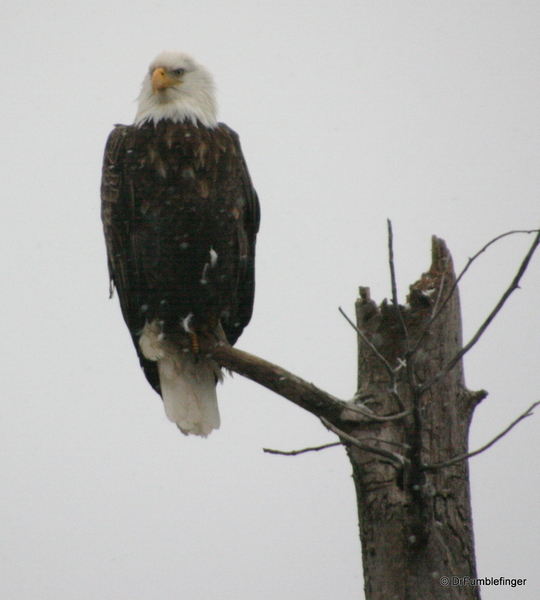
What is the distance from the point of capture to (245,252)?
4.22m

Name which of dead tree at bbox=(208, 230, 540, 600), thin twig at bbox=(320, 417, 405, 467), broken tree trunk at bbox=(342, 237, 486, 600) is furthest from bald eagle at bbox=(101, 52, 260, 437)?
thin twig at bbox=(320, 417, 405, 467)

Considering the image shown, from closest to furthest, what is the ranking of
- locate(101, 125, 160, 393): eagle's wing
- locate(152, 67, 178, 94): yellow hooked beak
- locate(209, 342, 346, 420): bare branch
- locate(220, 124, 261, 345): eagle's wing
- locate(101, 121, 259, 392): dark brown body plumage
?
locate(209, 342, 346, 420): bare branch, locate(101, 121, 259, 392): dark brown body plumage, locate(101, 125, 160, 393): eagle's wing, locate(220, 124, 261, 345): eagle's wing, locate(152, 67, 178, 94): yellow hooked beak

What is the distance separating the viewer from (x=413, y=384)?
2053mm

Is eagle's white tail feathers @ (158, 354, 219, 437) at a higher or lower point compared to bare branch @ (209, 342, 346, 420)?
higher

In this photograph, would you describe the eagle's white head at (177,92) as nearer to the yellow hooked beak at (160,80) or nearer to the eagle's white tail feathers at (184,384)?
the yellow hooked beak at (160,80)

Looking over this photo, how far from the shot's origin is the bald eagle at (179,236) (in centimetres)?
396

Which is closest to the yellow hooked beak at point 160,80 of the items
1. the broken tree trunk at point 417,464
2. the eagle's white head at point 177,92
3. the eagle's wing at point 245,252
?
the eagle's white head at point 177,92

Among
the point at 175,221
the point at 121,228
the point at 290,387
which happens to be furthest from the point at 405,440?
the point at 121,228

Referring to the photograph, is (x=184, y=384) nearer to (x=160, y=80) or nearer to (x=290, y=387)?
(x=290, y=387)

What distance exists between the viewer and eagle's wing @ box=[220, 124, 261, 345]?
4195mm

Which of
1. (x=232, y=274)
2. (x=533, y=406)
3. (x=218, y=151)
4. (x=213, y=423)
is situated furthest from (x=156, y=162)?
(x=533, y=406)

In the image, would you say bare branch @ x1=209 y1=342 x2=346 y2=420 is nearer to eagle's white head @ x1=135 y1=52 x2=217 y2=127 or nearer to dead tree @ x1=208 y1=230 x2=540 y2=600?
dead tree @ x1=208 y1=230 x2=540 y2=600

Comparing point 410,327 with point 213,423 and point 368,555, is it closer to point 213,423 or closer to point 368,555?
point 368,555

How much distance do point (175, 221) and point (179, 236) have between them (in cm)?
8
